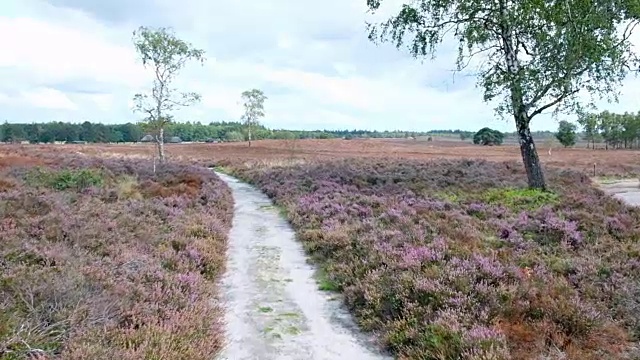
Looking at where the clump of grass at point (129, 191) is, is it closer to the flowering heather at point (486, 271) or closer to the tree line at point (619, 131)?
the flowering heather at point (486, 271)

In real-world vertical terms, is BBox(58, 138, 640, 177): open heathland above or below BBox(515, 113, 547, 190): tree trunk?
below

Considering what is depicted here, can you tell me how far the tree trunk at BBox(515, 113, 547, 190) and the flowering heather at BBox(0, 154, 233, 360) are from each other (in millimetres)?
12636

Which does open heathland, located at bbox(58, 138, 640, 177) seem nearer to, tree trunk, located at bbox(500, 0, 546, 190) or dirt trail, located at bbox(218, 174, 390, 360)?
tree trunk, located at bbox(500, 0, 546, 190)

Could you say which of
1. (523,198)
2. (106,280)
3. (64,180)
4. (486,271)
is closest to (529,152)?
(523,198)

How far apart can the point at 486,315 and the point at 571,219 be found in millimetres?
8792

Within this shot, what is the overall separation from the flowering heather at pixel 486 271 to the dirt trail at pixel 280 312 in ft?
1.36

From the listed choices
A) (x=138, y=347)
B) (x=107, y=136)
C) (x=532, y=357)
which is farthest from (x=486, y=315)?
(x=107, y=136)

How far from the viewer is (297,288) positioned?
9.08 metres

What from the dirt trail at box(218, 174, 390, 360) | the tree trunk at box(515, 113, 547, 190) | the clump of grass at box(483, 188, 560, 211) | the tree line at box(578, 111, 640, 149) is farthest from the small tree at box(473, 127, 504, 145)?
the dirt trail at box(218, 174, 390, 360)

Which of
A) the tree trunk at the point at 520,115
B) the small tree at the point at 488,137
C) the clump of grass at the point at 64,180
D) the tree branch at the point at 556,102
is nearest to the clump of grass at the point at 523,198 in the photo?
the tree trunk at the point at 520,115

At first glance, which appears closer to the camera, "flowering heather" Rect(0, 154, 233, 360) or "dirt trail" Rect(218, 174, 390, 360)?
"flowering heather" Rect(0, 154, 233, 360)

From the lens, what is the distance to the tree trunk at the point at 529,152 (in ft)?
62.3

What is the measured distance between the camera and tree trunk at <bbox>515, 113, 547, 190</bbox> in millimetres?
18994

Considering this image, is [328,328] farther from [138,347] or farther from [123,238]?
[123,238]
